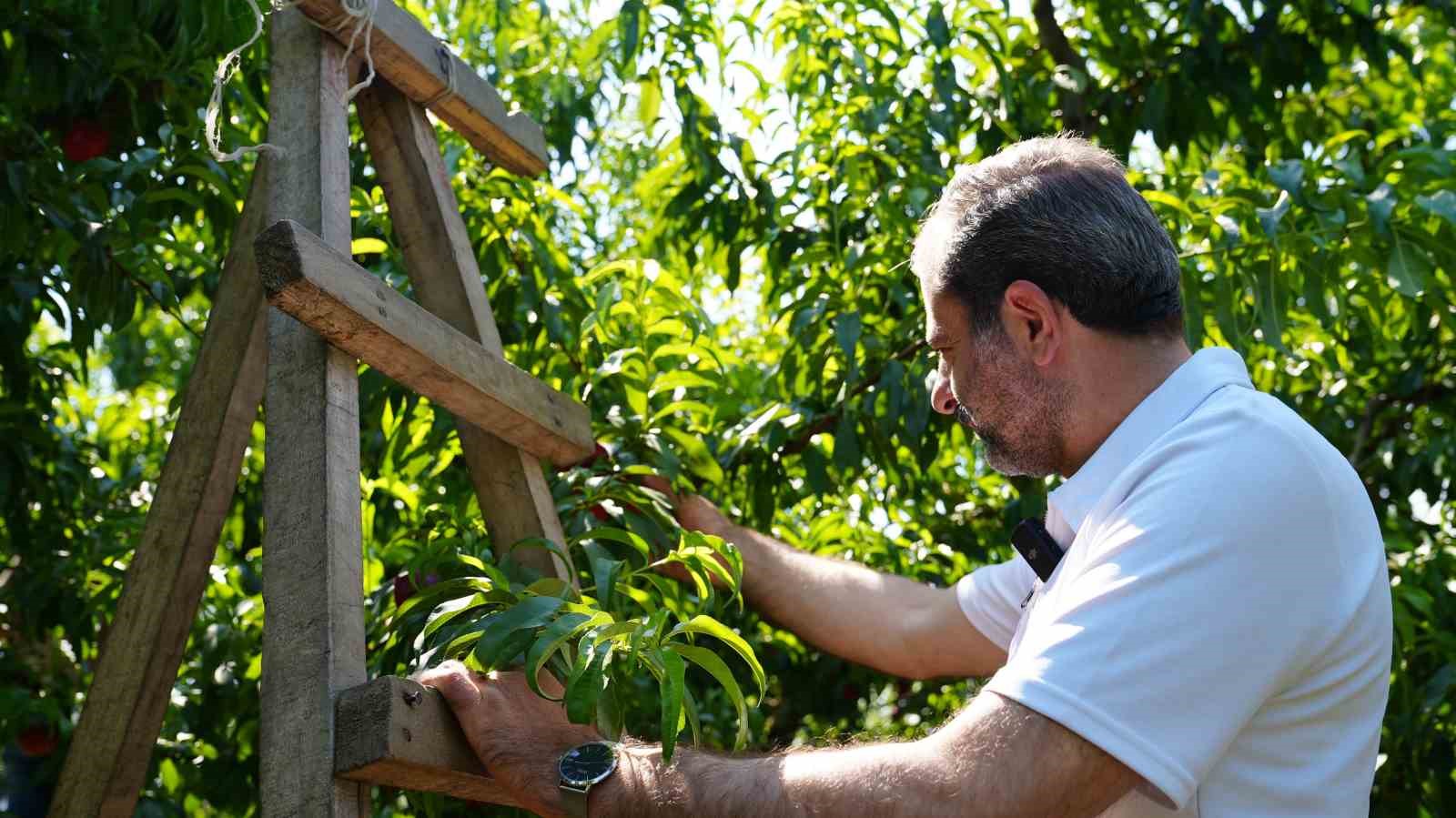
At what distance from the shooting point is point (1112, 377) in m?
1.92

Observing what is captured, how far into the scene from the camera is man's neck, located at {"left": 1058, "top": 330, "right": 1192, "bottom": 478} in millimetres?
1920

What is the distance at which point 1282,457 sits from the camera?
163 centimetres

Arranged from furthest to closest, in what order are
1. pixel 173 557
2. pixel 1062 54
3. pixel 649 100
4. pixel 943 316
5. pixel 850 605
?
pixel 1062 54 → pixel 649 100 → pixel 850 605 → pixel 173 557 → pixel 943 316

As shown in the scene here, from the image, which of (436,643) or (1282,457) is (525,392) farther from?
(1282,457)

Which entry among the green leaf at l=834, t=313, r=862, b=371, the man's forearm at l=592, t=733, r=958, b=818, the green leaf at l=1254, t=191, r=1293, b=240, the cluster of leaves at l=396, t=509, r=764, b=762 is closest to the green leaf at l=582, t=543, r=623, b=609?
the cluster of leaves at l=396, t=509, r=764, b=762

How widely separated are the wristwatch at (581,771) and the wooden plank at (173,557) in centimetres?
78

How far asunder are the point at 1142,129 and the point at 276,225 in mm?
2877

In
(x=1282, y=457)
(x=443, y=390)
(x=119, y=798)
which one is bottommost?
(x=1282, y=457)

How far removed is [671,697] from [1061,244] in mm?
774

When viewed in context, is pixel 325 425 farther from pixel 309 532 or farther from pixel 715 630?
pixel 715 630

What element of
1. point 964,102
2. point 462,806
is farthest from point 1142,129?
point 462,806

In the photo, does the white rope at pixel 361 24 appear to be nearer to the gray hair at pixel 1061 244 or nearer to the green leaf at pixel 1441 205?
the gray hair at pixel 1061 244

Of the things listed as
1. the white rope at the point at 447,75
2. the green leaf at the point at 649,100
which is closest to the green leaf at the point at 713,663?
the white rope at the point at 447,75

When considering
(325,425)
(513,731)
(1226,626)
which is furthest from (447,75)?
(1226,626)
